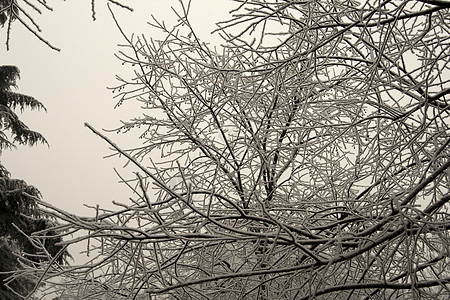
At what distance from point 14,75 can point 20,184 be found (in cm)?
270

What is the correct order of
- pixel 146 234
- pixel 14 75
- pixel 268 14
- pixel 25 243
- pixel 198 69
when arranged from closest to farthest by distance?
pixel 146 234
pixel 268 14
pixel 198 69
pixel 25 243
pixel 14 75

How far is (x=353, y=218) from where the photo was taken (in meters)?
2.57

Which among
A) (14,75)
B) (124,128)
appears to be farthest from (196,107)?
(14,75)

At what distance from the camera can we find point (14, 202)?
9.70m

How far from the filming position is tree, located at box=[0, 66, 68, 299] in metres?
9.41

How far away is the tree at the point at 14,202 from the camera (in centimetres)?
941

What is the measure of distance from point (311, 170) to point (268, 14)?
2884 mm

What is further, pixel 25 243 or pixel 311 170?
pixel 25 243

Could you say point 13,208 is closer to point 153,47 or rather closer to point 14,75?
point 14,75

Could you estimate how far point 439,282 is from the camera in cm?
222

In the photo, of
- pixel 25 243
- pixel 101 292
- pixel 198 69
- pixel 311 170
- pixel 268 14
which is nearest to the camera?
pixel 268 14

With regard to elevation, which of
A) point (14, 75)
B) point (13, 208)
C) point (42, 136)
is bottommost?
point (13, 208)

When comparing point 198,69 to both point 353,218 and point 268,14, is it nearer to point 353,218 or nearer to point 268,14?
point 268,14

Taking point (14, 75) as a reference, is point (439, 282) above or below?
below
